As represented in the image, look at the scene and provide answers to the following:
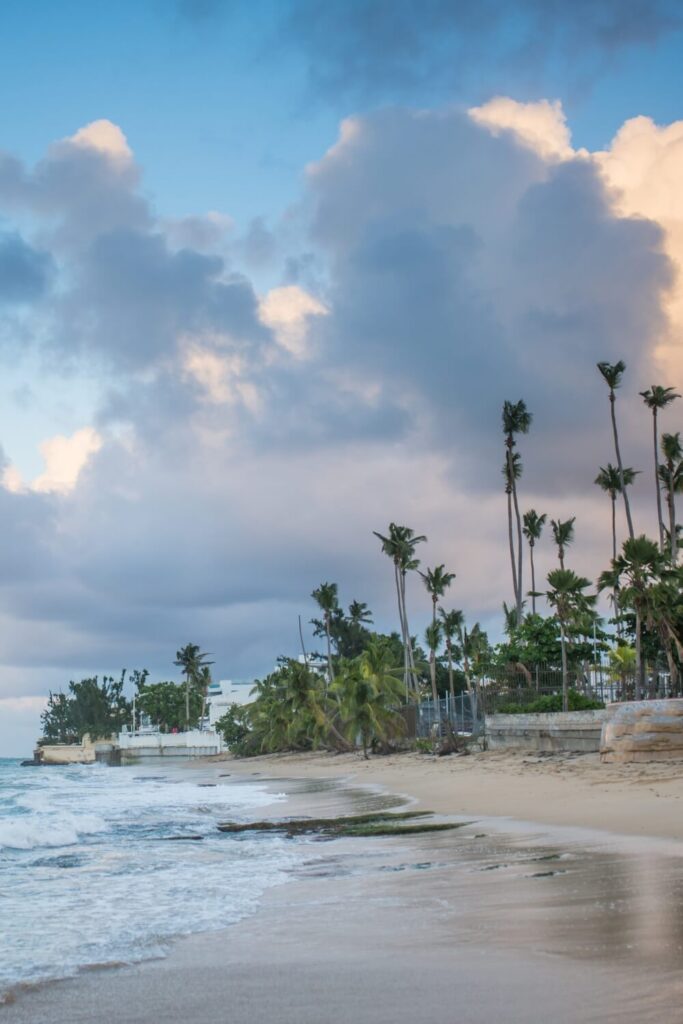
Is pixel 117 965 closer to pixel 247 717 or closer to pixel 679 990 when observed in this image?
pixel 679 990

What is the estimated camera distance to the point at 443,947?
21.5 feet

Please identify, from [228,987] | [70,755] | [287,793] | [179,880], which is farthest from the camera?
[70,755]

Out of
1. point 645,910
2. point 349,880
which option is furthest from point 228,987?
point 349,880

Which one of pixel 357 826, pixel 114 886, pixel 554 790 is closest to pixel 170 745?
pixel 554 790

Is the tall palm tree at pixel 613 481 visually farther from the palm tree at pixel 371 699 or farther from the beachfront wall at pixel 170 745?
the beachfront wall at pixel 170 745

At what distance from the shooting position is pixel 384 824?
59.3 feet

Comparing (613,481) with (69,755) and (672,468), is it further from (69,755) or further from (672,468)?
(69,755)

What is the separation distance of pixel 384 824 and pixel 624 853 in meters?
7.95

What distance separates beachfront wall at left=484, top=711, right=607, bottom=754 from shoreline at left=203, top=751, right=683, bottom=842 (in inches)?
31.7

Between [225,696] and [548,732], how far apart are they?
132 m

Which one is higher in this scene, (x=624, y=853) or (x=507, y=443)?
(x=507, y=443)

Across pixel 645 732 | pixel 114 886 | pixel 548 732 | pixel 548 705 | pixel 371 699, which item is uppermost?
pixel 371 699

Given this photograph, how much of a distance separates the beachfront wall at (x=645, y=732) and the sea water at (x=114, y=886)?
925 cm

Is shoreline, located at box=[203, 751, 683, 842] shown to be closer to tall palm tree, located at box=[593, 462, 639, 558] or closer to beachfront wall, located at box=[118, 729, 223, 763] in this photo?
tall palm tree, located at box=[593, 462, 639, 558]
